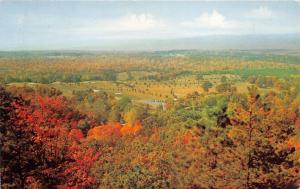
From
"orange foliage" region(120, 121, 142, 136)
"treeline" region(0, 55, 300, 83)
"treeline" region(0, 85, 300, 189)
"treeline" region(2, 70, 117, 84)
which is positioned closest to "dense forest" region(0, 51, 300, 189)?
"treeline" region(0, 85, 300, 189)

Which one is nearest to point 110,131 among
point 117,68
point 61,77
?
point 61,77

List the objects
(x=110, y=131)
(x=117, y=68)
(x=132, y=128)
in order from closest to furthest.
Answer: (x=110, y=131) < (x=132, y=128) < (x=117, y=68)

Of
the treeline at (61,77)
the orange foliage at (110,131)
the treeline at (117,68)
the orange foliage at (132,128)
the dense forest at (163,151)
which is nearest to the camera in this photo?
the dense forest at (163,151)

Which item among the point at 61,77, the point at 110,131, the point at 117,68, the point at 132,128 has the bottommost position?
the point at 132,128

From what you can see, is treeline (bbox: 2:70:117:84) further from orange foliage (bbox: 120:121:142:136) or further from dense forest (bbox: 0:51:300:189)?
dense forest (bbox: 0:51:300:189)

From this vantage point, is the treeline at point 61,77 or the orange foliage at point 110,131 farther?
the treeline at point 61,77

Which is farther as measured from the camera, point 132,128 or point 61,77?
point 61,77

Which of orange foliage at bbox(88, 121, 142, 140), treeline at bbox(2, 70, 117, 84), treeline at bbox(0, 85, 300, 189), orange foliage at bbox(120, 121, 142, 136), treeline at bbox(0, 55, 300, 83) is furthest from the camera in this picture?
treeline at bbox(0, 55, 300, 83)

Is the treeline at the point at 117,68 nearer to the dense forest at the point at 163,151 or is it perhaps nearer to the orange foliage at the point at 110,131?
the orange foliage at the point at 110,131

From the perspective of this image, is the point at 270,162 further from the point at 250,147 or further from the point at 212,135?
the point at 212,135

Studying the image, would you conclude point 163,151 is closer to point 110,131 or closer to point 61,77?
point 110,131

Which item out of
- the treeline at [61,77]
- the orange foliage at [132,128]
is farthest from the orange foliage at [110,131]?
the treeline at [61,77]

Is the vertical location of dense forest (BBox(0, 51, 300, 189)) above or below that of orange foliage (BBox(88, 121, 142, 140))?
above

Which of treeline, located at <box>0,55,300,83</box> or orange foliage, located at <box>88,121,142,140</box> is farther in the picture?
treeline, located at <box>0,55,300,83</box>
